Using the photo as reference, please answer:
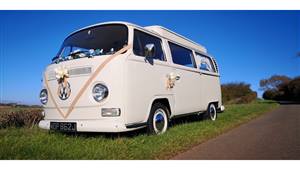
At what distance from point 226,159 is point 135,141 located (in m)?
1.52

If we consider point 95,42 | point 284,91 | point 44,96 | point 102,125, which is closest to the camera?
point 102,125

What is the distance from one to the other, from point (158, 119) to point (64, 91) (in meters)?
1.89

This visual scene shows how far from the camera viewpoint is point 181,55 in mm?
7156

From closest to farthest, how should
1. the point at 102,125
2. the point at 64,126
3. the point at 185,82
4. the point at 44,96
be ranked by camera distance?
the point at 102,125
the point at 64,126
the point at 44,96
the point at 185,82

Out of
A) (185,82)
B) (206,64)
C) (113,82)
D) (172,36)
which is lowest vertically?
(113,82)

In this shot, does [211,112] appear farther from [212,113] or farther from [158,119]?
[158,119]

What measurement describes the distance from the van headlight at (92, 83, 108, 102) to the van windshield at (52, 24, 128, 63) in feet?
1.95

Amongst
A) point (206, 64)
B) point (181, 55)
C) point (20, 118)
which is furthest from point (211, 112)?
point (20, 118)

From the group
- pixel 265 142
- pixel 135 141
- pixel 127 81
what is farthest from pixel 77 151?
pixel 265 142

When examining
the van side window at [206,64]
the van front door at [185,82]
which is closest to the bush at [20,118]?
the van front door at [185,82]

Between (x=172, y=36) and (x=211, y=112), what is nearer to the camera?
(x=172, y=36)

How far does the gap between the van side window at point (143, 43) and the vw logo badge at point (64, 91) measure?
53.8 inches

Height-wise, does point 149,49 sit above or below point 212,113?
above

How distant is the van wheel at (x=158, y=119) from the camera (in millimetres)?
5383
